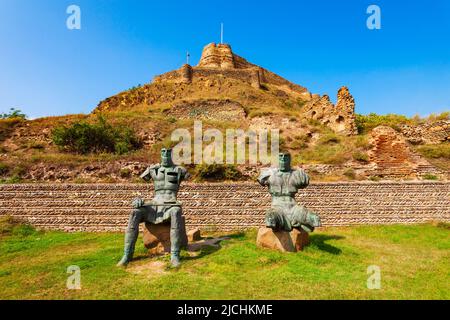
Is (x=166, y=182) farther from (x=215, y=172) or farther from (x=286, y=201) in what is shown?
(x=215, y=172)

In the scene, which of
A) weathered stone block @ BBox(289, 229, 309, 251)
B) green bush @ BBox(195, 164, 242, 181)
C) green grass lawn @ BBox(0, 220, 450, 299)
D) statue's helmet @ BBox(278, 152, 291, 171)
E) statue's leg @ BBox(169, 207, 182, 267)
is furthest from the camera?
green bush @ BBox(195, 164, 242, 181)

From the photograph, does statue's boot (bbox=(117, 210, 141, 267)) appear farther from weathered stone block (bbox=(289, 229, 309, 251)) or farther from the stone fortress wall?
the stone fortress wall

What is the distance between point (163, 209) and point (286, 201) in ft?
8.77

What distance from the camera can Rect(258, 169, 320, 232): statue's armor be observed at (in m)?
5.90

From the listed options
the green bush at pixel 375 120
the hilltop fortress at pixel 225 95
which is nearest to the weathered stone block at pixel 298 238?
the hilltop fortress at pixel 225 95

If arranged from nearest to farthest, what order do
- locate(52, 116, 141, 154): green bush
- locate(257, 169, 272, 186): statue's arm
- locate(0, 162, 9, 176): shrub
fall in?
locate(257, 169, 272, 186): statue's arm
locate(0, 162, 9, 176): shrub
locate(52, 116, 141, 154): green bush

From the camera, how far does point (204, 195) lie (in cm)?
1055

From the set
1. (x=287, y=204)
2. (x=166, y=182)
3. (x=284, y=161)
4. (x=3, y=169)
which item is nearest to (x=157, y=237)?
(x=166, y=182)

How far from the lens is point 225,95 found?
32.7 m

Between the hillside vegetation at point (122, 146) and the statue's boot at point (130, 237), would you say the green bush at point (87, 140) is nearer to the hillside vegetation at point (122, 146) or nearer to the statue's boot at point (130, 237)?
the hillside vegetation at point (122, 146)

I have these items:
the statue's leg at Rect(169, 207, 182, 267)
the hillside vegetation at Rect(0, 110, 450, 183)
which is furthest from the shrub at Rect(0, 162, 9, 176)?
the statue's leg at Rect(169, 207, 182, 267)

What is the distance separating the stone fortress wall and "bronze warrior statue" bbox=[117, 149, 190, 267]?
4.31m

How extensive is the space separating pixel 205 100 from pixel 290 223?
83.8ft

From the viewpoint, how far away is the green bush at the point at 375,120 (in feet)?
77.7
